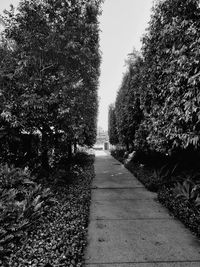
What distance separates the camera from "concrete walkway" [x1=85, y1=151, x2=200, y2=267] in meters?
4.38

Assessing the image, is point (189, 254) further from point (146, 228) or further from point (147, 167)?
point (147, 167)

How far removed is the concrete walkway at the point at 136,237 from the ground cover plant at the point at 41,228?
0.44m

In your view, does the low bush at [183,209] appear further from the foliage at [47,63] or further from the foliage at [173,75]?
the foliage at [47,63]

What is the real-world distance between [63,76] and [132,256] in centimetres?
687

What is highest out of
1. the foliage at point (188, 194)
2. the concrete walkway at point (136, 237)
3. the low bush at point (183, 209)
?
the foliage at point (188, 194)

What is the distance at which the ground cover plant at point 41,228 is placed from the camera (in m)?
3.78

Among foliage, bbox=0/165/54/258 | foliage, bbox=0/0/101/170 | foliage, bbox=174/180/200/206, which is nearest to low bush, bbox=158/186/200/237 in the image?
foliage, bbox=174/180/200/206

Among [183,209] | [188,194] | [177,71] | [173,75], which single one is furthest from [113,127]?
[183,209]

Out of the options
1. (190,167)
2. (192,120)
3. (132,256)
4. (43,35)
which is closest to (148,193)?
(190,167)

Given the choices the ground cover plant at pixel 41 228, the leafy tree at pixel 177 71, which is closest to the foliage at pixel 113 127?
the leafy tree at pixel 177 71

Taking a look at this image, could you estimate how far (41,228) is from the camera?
16.3 ft

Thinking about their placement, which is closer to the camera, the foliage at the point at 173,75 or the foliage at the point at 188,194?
the foliage at the point at 173,75

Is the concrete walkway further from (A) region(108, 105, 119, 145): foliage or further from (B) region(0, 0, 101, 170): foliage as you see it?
(A) region(108, 105, 119, 145): foliage

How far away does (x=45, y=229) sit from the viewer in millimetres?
4891
